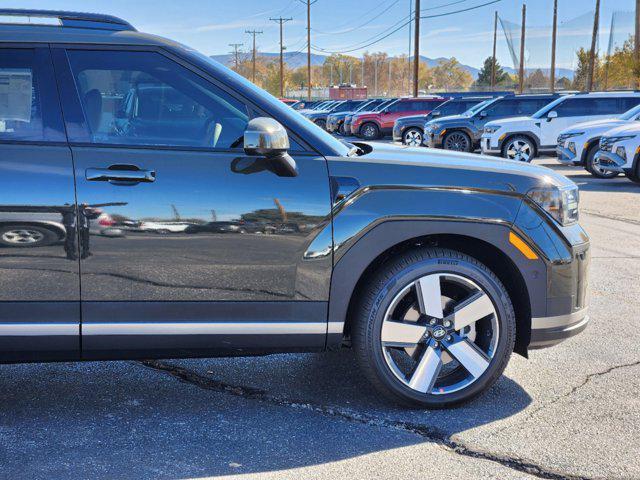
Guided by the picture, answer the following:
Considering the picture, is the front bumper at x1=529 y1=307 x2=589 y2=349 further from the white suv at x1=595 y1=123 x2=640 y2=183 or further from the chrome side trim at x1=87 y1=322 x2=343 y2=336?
the white suv at x1=595 y1=123 x2=640 y2=183

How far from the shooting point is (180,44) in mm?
3717

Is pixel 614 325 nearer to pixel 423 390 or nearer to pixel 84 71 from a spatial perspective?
pixel 423 390

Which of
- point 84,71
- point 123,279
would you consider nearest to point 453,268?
point 123,279

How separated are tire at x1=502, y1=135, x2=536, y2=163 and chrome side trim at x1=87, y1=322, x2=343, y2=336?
16273mm

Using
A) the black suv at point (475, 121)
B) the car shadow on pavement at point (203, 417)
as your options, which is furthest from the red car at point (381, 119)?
the car shadow on pavement at point (203, 417)

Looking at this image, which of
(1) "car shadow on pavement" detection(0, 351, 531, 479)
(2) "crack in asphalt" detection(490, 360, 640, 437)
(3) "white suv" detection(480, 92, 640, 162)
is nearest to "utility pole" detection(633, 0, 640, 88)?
(3) "white suv" detection(480, 92, 640, 162)

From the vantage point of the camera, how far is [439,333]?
3.84 metres

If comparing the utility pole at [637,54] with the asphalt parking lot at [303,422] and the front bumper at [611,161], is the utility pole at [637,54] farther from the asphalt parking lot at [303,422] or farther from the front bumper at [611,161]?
the asphalt parking lot at [303,422]

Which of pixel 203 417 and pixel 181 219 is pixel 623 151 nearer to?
pixel 203 417

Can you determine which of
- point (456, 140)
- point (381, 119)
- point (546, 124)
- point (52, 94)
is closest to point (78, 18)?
point (52, 94)

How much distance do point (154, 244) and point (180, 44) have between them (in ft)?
3.23

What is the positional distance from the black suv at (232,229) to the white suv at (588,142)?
12.9 meters

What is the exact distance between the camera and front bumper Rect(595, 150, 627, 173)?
46.6 feet

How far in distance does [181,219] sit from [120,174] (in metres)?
0.33
